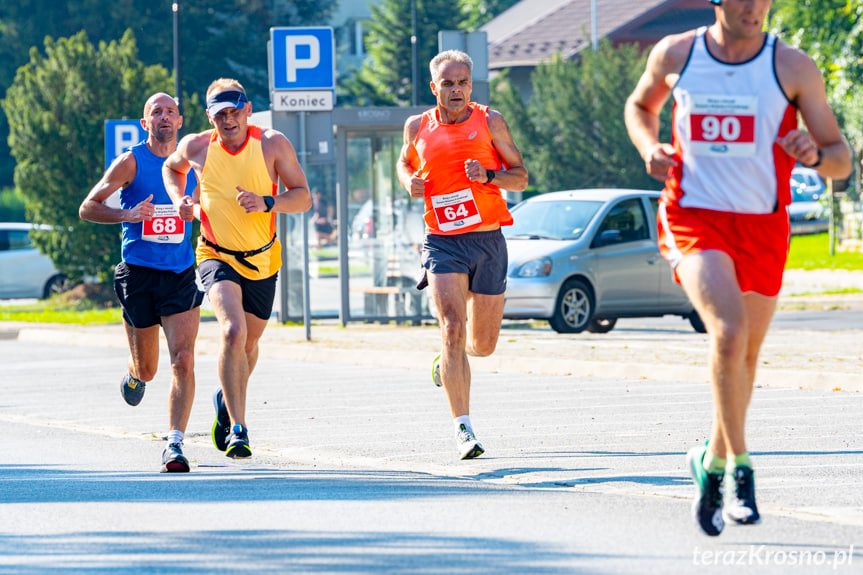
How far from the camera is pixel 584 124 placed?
1777 inches

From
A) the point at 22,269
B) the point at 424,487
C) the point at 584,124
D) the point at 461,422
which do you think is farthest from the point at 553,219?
the point at 584,124

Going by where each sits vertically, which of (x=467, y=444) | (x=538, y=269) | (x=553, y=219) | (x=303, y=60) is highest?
(x=303, y=60)

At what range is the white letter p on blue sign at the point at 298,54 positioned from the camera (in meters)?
17.2

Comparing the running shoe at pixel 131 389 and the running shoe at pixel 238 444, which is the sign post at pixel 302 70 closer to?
the running shoe at pixel 131 389

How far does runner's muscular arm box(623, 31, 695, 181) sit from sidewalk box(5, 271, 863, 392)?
20.0ft

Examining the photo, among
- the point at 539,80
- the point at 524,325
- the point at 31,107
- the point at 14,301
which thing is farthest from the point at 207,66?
the point at 524,325

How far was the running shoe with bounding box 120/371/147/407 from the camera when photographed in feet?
Answer: 32.7

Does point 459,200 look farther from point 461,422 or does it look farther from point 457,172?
point 461,422

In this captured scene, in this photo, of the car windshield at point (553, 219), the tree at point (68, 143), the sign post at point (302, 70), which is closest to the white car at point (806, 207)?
the tree at point (68, 143)

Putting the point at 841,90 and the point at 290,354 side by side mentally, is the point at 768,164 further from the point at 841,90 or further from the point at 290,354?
the point at 841,90

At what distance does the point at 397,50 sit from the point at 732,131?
5078 centimetres

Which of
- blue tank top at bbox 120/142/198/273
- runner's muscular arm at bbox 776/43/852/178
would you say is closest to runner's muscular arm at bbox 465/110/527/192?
blue tank top at bbox 120/142/198/273

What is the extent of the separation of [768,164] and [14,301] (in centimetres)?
2724

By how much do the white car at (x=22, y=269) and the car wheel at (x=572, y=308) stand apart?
13686 mm
